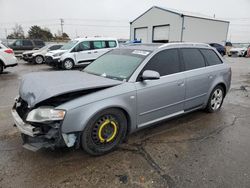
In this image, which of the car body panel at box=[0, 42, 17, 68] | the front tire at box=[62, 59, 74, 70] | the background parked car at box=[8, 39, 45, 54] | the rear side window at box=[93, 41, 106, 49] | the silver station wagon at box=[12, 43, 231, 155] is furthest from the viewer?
the background parked car at box=[8, 39, 45, 54]

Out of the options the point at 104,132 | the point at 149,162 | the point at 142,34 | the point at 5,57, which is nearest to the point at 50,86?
the point at 104,132

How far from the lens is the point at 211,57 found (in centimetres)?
428

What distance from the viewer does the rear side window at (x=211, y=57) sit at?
4.16 meters

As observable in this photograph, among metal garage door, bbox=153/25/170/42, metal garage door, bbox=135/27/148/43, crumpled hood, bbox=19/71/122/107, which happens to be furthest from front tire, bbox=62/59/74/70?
metal garage door, bbox=135/27/148/43

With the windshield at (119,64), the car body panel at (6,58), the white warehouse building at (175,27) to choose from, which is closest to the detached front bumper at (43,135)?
the windshield at (119,64)

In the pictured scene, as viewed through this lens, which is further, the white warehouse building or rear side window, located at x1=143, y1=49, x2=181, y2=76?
the white warehouse building

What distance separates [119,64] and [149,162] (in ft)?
5.65

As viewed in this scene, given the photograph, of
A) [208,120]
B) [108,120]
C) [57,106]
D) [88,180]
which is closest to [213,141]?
[208,120]

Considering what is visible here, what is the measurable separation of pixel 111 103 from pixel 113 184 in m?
1.01

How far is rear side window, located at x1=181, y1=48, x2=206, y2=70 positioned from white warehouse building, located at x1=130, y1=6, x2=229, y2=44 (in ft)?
76.0

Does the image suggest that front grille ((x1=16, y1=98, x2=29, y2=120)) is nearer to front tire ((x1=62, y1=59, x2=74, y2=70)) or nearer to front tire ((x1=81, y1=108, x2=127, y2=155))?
front tire ((x1=81, y1=108, x2=127, y2=155))

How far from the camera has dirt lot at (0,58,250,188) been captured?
2.24 m

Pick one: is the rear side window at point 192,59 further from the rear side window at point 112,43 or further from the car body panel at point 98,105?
the rear side window at point 112,43

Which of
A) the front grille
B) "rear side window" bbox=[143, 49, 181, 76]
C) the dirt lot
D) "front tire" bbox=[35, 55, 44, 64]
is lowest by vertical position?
the dirt lot
